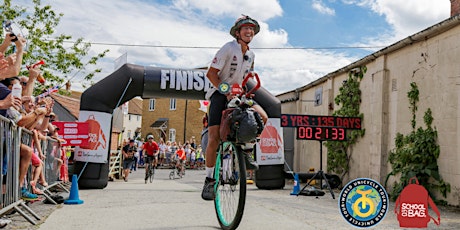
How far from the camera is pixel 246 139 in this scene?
4.32 meters

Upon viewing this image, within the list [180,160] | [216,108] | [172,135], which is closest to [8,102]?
[216,108]

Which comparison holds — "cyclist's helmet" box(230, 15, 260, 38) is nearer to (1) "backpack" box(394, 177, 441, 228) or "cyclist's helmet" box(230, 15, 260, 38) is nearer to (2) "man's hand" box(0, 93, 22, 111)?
(2) "man's hand" box(0, 93, 22, 111)

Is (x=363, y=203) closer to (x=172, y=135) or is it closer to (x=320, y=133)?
(x=320, y=133)

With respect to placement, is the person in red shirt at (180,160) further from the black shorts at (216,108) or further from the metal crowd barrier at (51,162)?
the black shorts at (216,108)

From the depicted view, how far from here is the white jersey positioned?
487 cm

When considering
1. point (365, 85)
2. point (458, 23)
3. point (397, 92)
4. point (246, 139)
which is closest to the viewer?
point (246, 139)

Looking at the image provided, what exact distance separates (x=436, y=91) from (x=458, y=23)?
1702mm

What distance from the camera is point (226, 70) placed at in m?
4.96

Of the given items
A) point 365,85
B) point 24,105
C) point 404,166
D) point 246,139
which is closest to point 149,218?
point 246,139

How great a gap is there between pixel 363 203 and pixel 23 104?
5227mm

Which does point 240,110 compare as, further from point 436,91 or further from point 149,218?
point 436,91

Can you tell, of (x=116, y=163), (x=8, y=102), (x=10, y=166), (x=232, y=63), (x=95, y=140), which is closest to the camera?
(x=232, y=63)

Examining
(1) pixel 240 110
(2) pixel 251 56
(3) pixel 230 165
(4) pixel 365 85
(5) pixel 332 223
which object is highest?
(4) pixel 365 85

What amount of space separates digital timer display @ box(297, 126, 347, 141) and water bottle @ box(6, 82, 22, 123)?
8.31 m
